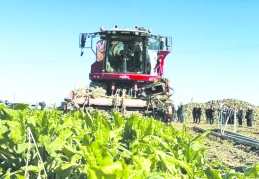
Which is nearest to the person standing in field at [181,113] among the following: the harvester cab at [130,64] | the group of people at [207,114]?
the group of people at [207,114]

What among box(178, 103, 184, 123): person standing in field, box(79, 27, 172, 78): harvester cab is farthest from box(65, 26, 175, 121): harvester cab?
box(178, 103, 184, 123): person standing in field

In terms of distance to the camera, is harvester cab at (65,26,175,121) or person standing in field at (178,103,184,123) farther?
person standing in field at (178,103,184,123)

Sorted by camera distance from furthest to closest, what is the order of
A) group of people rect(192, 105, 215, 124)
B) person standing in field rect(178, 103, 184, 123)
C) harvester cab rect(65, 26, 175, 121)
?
group of people rect(192, 105, 215, 124)
person standing in field rect(178, 103, 184, 123)
harvester cab rect(65, 26, 175, 121)

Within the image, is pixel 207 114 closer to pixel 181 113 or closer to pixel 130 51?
pixel 181 113

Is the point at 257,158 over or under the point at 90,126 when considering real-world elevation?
under

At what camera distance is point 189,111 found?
5122 centimetres

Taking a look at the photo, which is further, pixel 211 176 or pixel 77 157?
pixel 77 157

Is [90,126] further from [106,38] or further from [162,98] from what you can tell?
[106,38]

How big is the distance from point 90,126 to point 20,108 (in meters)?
1.02

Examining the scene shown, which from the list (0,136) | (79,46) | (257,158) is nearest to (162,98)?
(79,46)

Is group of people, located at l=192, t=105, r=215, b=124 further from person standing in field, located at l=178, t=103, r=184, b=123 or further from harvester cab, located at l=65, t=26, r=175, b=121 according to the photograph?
harvester cab, located at l=65, t=26, r=175, b=121

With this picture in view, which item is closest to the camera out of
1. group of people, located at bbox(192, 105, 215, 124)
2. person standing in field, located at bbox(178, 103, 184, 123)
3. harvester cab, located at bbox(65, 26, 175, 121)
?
harvester cab, located at bbox(65, 26, 175, 121)

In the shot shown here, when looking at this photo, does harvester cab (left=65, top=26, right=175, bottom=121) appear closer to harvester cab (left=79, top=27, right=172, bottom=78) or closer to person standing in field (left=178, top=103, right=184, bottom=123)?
harvester cab (left=79, top=27, right=172, bottom=78)

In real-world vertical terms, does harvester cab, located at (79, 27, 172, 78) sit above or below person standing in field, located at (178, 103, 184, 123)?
above
